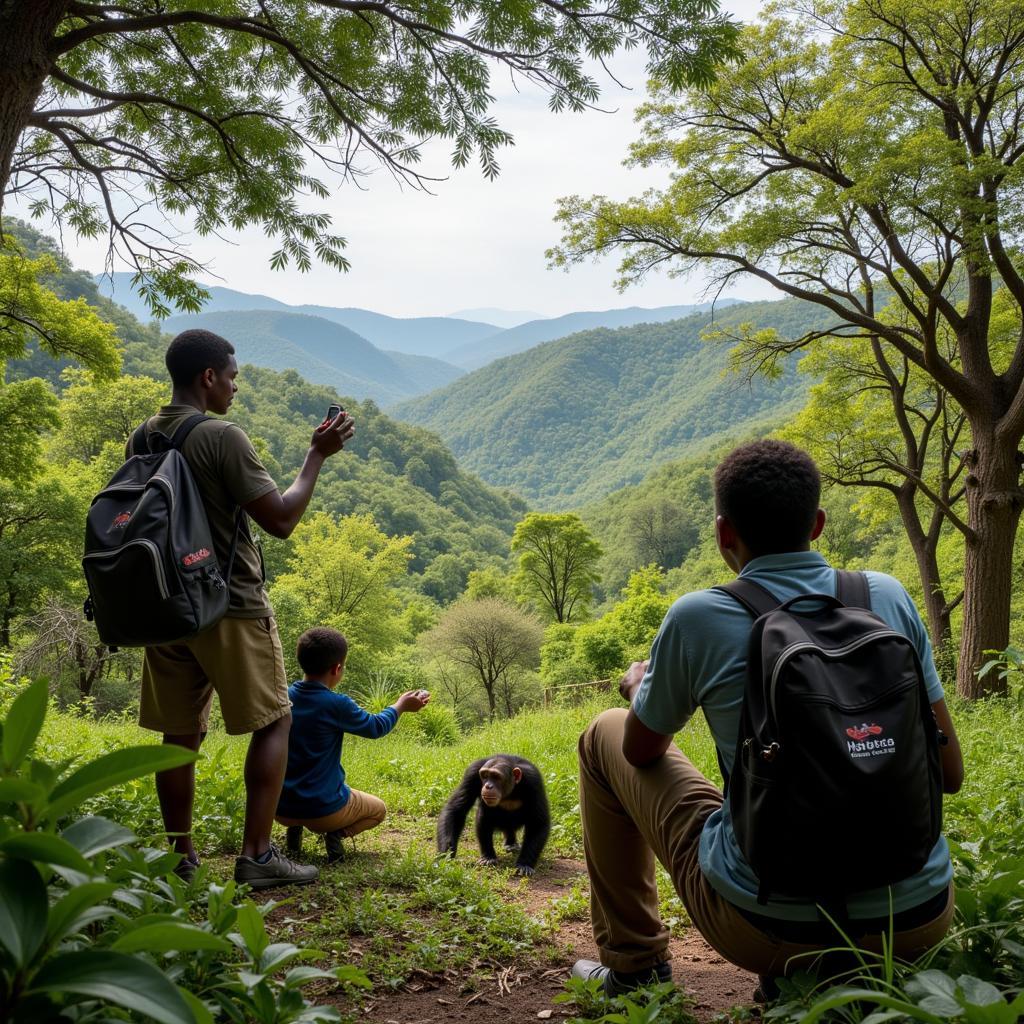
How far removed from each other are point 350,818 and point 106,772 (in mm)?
2645

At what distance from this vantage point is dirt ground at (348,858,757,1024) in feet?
6.90

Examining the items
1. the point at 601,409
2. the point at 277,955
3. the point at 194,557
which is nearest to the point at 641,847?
the point at 277,955

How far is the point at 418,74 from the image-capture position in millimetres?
4301

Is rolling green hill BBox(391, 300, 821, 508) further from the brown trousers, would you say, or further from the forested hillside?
the brown trousers

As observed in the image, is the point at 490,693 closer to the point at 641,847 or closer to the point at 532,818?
the point at 532,818

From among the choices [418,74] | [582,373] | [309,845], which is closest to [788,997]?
[309,845]

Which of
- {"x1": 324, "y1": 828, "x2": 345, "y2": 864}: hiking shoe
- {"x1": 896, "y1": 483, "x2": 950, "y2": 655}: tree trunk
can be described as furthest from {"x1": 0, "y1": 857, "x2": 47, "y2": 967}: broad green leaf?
{"x1": 896, "y1": 483, "x2": 950, "y2": 655}: tree trunk

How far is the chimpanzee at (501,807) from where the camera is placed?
396cm

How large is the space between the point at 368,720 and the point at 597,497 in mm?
119340

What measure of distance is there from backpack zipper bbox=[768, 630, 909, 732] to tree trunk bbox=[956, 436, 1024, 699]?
30.4ft

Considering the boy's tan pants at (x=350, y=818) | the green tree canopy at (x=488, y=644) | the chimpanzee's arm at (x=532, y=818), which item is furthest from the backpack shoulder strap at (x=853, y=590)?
the green tree canopy at (x=488, y=644)

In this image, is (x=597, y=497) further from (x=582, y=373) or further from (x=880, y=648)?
(x=880, y=648)

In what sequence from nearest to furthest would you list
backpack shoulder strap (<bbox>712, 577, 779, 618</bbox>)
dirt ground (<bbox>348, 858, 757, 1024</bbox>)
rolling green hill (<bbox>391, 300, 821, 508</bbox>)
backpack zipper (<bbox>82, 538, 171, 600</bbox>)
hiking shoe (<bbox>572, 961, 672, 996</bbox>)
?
backpack shoulder strap (<bbox>712, 577, 779, 618</bbox>)
hiking shoe (<bbox>572, 961, 672, 996</bbox>)
dirt ground (<bbox>348, 858, 757, 1024</bbox>)
backpack zipper (<bbox>82, 538, 171, 600</bbox>)
rolling green hill (<bbox>391, 300, 821, 508</bbox>)

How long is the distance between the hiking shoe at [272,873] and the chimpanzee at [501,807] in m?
1.17
